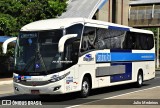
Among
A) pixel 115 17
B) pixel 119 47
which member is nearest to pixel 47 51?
pixel 119 47

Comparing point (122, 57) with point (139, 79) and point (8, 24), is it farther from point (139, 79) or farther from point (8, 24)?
point (8, 24)

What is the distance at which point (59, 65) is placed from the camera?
15.8m

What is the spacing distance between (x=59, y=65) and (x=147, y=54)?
972 cm

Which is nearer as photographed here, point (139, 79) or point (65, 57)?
point (65, 57)

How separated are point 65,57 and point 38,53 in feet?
3.46

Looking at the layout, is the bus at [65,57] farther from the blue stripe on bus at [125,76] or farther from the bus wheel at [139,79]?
the bus wheel at [139,79]

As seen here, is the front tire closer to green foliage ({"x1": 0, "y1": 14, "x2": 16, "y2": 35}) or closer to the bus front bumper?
the bus front bumper

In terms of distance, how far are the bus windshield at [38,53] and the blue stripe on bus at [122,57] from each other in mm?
3061

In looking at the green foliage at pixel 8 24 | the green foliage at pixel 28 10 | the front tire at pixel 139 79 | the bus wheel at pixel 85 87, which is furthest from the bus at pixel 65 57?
the green foliage at pixel 28 10

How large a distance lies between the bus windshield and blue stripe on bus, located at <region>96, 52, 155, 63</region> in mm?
3061

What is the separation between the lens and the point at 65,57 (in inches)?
628

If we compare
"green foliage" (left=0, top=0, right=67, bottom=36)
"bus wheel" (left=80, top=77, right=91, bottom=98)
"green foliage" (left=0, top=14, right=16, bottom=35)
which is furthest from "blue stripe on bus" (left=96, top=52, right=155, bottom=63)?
"green foliage" (left=0, top=0, right=67, bottom=36)

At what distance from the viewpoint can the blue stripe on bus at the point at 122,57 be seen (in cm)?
1888

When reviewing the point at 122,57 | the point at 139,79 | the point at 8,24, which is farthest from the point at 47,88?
the point at 8,24
